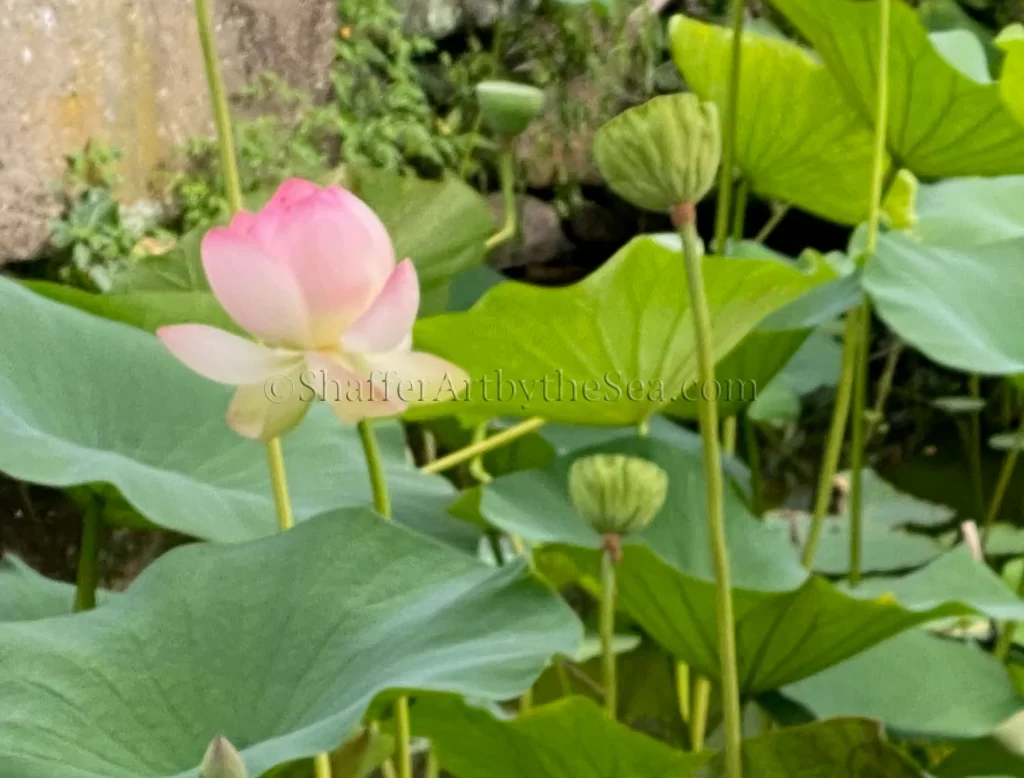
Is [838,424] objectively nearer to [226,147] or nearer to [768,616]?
[768,616]

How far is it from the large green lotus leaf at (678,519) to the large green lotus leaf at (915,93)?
29 centimetres

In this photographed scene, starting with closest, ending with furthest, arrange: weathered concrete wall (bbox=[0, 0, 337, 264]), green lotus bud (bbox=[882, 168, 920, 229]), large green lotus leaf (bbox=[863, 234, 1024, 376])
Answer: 1. large green lotus leaf (bbox=[863, 234, 1024, 376])
2. green lotus bud (bbox=[882, 168, 920, 229])
3. weathered concrete wall (bbox=[0, 0, 337, 264])

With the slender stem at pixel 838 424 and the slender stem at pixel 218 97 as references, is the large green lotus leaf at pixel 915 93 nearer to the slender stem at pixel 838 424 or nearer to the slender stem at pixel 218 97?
the slender stem at pixel 838 424

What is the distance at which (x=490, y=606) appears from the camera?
38 cm

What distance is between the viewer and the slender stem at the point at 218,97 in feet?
1.23

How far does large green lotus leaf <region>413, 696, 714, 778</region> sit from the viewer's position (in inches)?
16.5

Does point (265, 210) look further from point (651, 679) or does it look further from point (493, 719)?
point (651, 679)

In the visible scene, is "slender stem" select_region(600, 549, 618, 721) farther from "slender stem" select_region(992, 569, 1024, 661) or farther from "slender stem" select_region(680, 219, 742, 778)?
"slender stem" select_region(992, 569, 1024, 661)

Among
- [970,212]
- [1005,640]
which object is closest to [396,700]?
[1005,640]

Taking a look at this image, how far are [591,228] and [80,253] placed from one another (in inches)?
35.4

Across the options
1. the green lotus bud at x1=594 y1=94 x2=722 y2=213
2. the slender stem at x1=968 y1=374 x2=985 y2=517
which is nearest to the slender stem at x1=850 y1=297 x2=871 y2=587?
the green lotus bud at x1=594 y1=94 x2=722 y2=213

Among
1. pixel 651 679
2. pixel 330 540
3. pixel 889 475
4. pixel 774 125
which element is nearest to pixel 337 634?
pixel 330 540

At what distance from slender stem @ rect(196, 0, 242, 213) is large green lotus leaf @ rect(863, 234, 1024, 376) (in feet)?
1.11

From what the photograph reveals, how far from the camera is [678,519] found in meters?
0.63
